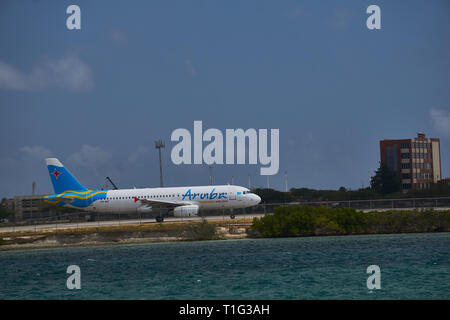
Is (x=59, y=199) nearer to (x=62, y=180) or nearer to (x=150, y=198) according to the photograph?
(x=62, y=180)

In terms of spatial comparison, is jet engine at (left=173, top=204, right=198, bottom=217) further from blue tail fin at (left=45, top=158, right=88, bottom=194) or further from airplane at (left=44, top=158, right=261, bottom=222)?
blue tail fin at (left=45, top=158, right=88, bottom=194)

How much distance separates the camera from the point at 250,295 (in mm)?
23375

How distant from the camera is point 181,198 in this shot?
6106cm

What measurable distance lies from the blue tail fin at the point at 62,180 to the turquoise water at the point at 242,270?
17.8 meters

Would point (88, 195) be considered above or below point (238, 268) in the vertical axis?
above

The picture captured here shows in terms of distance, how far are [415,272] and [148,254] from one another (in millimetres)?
20128

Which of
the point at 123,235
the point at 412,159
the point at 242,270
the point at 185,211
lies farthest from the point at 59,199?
the point at 412,159

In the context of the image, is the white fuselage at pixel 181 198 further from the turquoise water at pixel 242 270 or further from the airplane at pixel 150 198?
the turquoise water at pixel 242 270

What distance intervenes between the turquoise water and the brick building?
92.7 metres

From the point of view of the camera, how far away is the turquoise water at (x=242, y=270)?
24.4m

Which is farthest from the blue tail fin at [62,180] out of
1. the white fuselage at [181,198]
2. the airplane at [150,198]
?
the white fuselage at [181,198]

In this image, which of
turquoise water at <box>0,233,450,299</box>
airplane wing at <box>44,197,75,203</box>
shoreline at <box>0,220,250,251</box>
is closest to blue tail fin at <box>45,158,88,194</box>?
airplane wing at <box>44,197,75,203</box>
